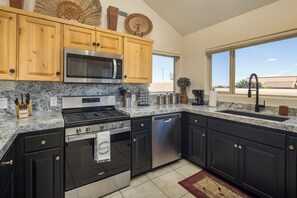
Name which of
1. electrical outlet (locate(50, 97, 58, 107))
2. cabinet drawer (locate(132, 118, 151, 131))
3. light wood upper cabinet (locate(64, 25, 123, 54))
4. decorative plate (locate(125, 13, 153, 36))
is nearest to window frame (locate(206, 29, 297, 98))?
decorative plate (locate(125, 13, 153, 36))

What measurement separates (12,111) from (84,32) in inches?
50.9

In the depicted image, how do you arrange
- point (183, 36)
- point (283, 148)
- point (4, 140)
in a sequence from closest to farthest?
point (4, 140) < point (283, 148) < point (183, 36)

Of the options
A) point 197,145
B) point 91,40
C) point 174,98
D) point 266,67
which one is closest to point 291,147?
point 197,145

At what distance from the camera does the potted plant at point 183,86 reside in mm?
3266

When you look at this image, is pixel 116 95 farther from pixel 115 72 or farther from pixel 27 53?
Answer: pixel 27 53

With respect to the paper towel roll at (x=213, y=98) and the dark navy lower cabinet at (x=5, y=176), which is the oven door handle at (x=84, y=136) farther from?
the paper towel roll at (x=213, y=98)

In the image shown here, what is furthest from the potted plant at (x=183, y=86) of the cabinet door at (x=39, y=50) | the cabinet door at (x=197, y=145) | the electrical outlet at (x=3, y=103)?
the electrical outlet at (x=3, y=103)

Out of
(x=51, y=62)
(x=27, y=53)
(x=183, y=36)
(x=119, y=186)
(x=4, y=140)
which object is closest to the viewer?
(x=4, y=140)

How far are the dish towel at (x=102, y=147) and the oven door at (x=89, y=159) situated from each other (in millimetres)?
47

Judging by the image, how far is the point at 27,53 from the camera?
172 centimetres

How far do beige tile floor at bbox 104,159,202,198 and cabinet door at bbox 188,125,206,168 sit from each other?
0.48ft

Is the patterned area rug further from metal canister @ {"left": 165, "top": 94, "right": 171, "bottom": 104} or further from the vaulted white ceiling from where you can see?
the vaulted white ceiling

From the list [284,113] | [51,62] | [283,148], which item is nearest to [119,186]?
[51,62]

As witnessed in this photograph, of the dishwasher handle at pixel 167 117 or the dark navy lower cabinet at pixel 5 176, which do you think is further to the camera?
the dishwasher handle at pixel 167 117
